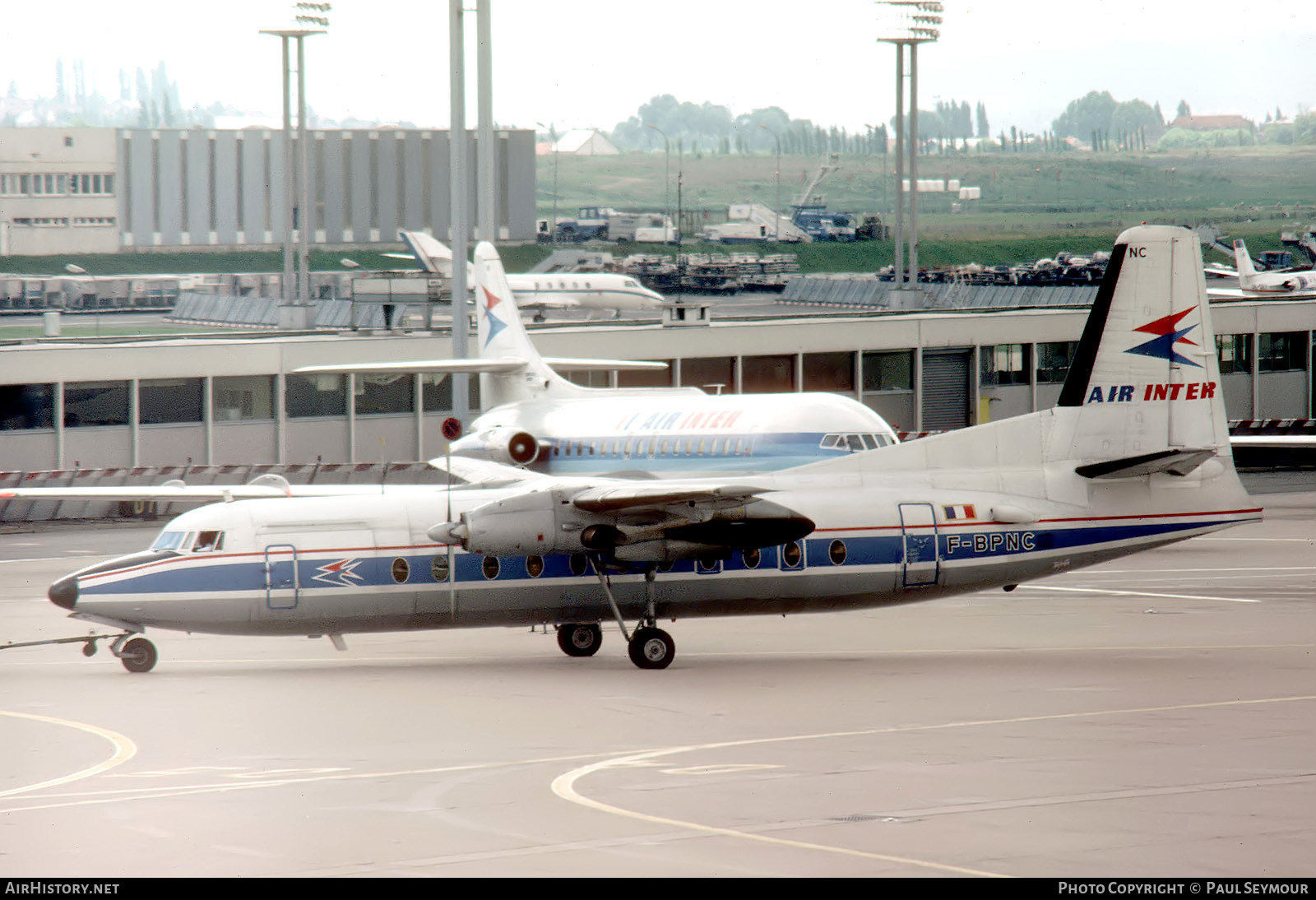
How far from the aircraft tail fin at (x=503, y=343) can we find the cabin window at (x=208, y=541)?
867 inches

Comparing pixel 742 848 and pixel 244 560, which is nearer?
pixel 742 848

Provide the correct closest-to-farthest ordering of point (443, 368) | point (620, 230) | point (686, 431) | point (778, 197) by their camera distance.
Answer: point (686, 431), point (443, 368), point (620, 230), point (778, 197)

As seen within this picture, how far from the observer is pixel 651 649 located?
81.6 ft

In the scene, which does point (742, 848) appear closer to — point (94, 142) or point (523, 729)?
point (523, 729)

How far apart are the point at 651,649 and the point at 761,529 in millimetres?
2703

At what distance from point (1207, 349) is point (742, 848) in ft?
54.4

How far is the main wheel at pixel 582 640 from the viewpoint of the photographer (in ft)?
87.1

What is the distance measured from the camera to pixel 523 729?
19.7 meters

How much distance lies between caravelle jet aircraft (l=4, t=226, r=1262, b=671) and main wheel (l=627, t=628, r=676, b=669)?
0.13 feet

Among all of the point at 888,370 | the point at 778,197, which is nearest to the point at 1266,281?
the point at 888,370

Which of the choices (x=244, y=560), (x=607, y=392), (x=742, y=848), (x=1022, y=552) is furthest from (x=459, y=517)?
(x=607, y=392)

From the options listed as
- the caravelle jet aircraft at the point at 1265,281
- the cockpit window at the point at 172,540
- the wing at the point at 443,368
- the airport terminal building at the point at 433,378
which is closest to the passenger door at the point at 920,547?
the cockpit window at the point at 172,540

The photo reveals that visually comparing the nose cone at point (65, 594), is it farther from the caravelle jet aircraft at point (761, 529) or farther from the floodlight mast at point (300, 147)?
the floodlight mast at point (300, 147)

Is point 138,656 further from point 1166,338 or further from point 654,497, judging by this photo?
point 1166,338
